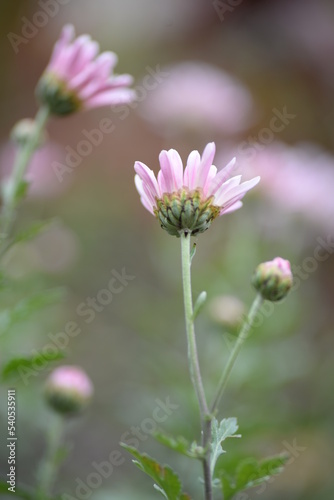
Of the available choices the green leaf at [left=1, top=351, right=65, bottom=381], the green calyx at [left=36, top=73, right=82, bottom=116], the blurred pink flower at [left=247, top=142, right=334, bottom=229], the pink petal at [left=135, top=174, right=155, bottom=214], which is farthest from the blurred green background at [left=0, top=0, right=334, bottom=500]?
the pink petal at [left=135, top=174, right=155, bottom=214]

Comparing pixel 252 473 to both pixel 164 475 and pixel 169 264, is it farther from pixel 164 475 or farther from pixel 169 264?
pixel 169 264

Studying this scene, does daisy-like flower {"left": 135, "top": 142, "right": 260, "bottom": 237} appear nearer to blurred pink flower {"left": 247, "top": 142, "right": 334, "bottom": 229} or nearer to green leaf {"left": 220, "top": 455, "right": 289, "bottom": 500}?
green leaf {"left": 220, "top": 455, "right": 289, "bottom": 500}

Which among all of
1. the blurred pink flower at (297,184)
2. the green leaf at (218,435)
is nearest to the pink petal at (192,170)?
the green leaf at (218,435)

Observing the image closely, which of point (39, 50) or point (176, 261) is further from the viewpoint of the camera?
point (39, 50)

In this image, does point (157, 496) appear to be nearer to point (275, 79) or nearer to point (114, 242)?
point (114, 242)

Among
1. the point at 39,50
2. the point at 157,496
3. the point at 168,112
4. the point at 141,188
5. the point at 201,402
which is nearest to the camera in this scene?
the point at 201,402

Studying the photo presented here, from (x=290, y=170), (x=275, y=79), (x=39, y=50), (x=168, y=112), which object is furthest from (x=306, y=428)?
(x=39, y=50)

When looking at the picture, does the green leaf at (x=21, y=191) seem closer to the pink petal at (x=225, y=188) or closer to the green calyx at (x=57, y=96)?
the green calyx at (x=57, y=96)
